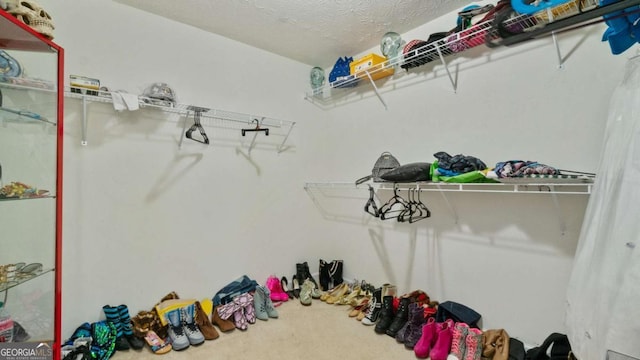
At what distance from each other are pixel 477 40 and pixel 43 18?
2315 mm

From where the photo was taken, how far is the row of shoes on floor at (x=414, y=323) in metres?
1.85

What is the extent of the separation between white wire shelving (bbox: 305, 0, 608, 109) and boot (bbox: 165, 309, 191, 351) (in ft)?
7.34

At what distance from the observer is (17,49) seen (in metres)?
1.37

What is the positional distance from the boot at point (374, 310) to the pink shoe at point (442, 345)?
490mm

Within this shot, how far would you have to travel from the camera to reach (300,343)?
2.07m

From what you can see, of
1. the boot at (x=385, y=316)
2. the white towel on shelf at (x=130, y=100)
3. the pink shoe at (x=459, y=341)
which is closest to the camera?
the pink shoe at (x=459, y=341)

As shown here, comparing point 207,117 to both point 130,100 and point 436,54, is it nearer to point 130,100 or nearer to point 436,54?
point 130,100

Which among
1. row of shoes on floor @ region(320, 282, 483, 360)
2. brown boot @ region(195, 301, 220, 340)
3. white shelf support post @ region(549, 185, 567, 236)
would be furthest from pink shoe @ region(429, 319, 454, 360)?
brown boot @ region(195, 301, 220, 340)

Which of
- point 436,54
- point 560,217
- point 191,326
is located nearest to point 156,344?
point 191,326

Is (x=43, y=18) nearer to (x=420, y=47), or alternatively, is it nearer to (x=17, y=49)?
(x=17, y=49)

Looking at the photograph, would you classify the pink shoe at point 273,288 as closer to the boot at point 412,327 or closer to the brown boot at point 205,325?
the brown boot at point 205,325

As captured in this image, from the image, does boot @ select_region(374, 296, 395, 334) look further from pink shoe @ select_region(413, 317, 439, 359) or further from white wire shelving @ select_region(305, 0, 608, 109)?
white wire shelving @ select_region(305, 0, 608, 109)

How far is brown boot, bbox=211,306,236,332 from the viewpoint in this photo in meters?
2.22

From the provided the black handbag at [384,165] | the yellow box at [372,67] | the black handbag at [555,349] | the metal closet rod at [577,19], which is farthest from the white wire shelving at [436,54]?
the black handbag at [555,349]
